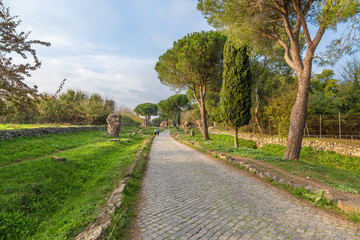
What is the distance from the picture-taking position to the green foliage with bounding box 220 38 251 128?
1371 cm

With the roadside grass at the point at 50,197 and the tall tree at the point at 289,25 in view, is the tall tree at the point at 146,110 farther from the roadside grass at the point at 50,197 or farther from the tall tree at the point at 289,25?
the roadside grass at the point at 50,197

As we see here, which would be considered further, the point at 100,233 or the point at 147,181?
the point at 147,181

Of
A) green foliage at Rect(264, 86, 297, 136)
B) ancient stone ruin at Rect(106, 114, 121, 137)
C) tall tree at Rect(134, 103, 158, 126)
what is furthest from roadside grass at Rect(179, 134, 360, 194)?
tall tree at Rect(134, 103, 158, 126)

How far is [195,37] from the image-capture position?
57.9ft

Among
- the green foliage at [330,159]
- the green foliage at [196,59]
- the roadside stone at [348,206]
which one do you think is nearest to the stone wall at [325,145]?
the green foliage at [330,159]

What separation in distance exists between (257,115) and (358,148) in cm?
1025

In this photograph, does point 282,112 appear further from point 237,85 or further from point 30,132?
point 30,132

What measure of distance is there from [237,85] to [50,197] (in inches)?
509

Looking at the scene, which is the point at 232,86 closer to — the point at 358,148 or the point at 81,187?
the point at 358,148

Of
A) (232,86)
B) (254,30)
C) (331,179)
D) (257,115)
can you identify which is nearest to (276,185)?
(331,179)

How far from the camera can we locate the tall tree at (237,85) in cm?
1371

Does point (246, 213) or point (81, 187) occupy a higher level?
point (246, 213)

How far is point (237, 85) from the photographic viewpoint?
13.8 m

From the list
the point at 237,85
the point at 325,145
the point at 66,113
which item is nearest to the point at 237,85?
the point at 237,85
